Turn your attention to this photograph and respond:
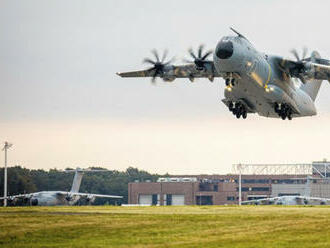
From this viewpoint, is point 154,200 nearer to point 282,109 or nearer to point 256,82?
point 282,109

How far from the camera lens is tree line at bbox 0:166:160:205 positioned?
125m

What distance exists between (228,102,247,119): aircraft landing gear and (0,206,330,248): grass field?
38.9 feet

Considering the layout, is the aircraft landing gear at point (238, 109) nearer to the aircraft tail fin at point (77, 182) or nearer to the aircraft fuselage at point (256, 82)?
the aircraft fuselage at point (256, 82)

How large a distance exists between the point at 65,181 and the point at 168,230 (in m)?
113

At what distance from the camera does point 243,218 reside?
39.7 m

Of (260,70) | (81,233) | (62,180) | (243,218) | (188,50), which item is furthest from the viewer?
(62,180)

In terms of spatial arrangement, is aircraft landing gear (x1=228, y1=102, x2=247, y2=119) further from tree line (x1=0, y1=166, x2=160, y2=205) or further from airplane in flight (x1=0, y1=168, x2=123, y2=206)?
airplane in flight (x1=0, y1=168, x2=123, y2=206)

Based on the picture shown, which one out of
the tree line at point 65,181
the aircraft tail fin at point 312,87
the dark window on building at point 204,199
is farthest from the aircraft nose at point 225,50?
the dark window on building at point 204,199

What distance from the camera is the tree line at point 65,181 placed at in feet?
409

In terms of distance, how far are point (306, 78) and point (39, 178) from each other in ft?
295

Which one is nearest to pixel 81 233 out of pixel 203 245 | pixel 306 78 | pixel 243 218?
pixel 203 245

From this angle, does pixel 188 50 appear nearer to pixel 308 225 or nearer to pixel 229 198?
pixel 308 225

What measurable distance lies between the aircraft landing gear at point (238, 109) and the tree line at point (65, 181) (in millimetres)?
45905

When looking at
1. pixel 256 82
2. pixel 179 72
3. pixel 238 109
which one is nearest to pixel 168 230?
pixel 256 82
